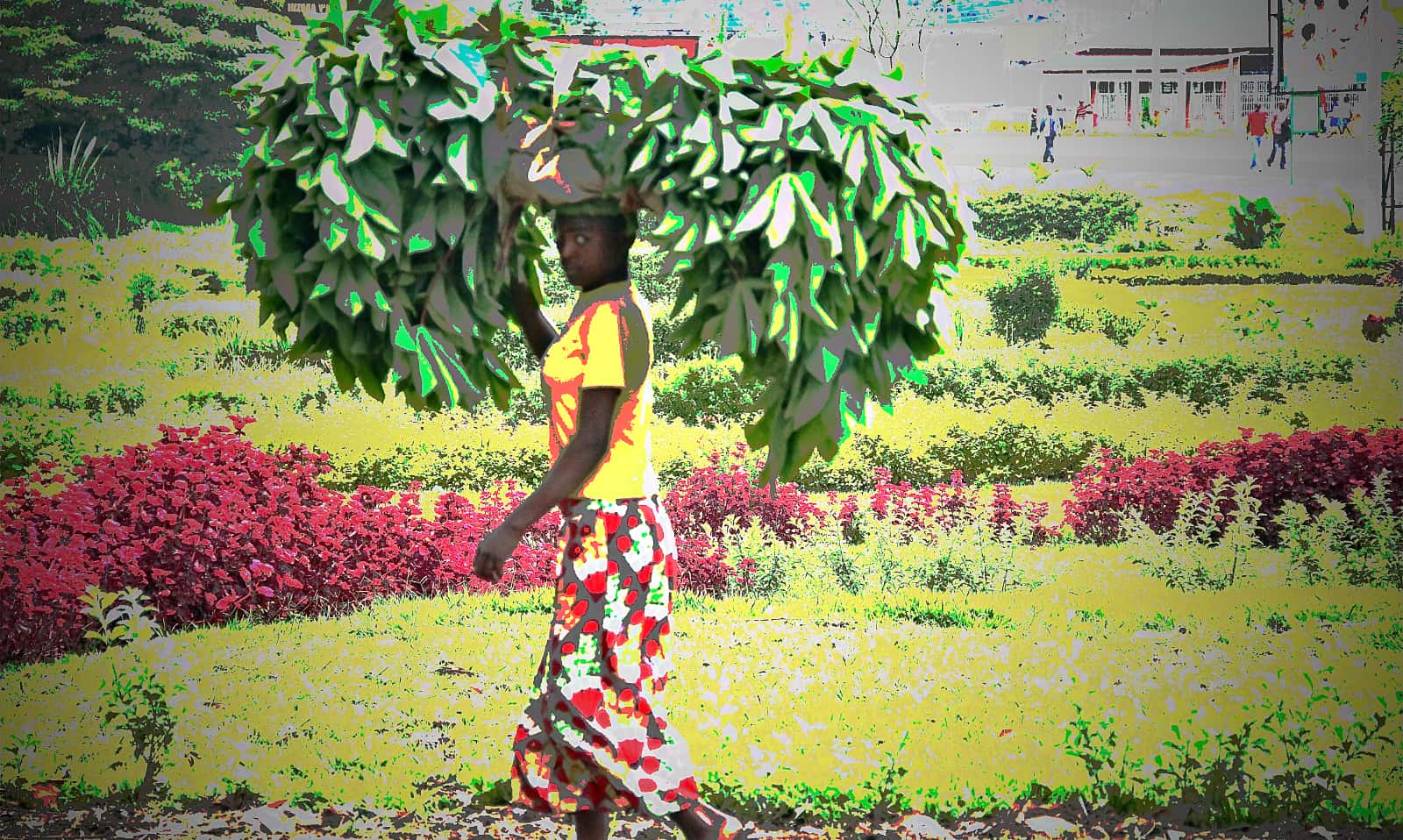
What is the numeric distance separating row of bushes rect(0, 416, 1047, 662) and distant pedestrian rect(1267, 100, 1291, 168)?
160 inches

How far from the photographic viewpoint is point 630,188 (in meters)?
2.77

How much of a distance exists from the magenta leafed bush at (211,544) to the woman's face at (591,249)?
2857 millimetres

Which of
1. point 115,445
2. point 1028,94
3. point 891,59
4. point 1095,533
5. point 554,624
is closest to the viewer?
point 554,624

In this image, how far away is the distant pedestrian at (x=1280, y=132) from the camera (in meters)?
7.77

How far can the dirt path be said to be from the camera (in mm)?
3623

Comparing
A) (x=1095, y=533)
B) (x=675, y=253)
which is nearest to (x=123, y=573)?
(x=675, y=253)

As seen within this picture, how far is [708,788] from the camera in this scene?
3.81 metres

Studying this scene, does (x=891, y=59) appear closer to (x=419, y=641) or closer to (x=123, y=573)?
(x=419, y=641)

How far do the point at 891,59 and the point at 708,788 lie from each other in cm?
468

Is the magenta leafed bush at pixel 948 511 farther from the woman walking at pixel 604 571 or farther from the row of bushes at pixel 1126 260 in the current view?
the woman walking at pixel 604 571

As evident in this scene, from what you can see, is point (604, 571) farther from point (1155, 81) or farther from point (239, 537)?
point (1155, 81)

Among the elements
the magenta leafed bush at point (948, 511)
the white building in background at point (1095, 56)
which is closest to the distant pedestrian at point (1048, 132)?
the white building in background at point (1095, 56)

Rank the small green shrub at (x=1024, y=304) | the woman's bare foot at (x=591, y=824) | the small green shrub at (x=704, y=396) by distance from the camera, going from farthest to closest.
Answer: the small green shrub at (x=1024, y=304) < the small green shrub at (x=704, y=396) < the woman's bare foot at (x=591, y=824)

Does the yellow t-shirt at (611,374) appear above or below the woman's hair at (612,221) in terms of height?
below
